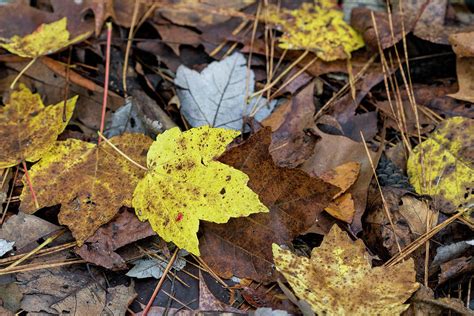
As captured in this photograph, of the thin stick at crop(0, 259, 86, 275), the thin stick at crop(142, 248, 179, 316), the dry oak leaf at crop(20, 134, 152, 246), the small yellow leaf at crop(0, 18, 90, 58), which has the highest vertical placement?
the small yellow leaf at crop(0, 18, 90, 58)

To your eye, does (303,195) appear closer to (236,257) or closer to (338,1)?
(236,257)

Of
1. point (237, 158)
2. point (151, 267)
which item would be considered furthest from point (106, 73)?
point (151, 267)

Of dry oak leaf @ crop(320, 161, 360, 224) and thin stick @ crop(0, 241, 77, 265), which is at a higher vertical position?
dry oak leaf @ crop(320, 161, 360, 224)

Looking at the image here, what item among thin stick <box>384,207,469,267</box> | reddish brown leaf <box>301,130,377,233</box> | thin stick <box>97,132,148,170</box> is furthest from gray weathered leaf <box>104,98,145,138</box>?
thin stick <box>384,207,469,267</box>

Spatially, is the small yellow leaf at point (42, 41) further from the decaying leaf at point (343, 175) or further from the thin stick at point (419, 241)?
the thin stick at point (419, 241)

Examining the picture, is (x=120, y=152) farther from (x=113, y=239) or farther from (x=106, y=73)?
(x=106, y=73)

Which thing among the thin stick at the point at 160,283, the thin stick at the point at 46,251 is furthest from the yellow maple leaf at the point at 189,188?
the thin stick at the point at 46,251

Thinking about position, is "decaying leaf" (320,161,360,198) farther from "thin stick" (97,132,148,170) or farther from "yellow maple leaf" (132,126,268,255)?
"thin stick" (97,132,148,170)
